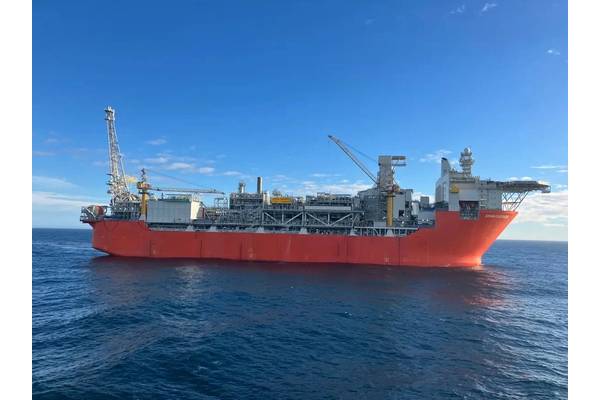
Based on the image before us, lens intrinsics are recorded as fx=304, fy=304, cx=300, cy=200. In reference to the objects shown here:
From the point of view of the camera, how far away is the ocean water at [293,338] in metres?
14.2

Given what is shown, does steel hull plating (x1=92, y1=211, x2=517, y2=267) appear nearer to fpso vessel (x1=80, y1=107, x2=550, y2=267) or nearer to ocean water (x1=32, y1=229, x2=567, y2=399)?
fpso vessel (x1=80, y1=107, x2=550, y2=267)

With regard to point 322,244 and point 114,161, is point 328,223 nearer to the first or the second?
point 322,244

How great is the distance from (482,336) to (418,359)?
6.84 meters

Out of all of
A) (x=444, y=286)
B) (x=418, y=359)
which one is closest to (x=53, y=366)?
(x=418, y=359)

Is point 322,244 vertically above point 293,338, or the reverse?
point 322,244

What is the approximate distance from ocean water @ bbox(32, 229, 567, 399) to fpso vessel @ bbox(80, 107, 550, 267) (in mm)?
8933

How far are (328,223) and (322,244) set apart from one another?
404cm

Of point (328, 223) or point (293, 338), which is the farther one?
point (328, 223)

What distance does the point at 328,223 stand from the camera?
158 ft

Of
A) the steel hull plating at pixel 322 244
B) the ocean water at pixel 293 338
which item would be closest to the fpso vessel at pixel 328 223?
the steel hull plating at pixel 322 244

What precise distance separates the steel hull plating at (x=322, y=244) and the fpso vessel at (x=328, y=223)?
14 centimetres

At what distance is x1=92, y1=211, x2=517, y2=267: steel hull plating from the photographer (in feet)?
141

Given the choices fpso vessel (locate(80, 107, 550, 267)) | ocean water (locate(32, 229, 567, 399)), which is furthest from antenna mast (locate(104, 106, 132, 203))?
ocean water (locate(32, 229, 567, 399))

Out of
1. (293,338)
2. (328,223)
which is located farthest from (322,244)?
(293,338)
